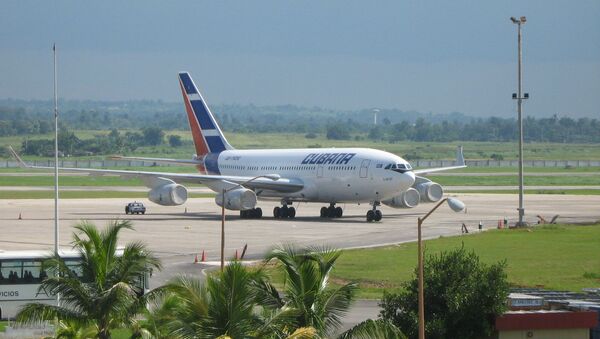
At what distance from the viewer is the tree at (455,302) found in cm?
3124

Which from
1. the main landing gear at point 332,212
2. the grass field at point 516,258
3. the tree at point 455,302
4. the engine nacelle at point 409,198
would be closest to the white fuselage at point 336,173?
the main landing gear at point 332,212

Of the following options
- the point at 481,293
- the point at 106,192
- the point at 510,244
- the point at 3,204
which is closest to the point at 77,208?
the point at 3,204

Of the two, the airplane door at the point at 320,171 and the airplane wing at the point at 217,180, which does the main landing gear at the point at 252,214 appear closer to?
the airplane wing at the point at 217,180

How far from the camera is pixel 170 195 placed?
266ft

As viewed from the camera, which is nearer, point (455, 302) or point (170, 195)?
point (455, 302)

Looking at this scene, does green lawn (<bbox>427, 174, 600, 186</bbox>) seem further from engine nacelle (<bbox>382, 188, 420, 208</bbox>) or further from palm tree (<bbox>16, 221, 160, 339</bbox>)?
palm tree (<bbox>16, 221, 160, 339</bbox>)

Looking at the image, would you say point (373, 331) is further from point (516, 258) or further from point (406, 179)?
point (406, 179)

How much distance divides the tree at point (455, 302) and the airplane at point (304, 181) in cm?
4240

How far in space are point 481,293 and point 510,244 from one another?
104 ft

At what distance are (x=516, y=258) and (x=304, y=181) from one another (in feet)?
89.5

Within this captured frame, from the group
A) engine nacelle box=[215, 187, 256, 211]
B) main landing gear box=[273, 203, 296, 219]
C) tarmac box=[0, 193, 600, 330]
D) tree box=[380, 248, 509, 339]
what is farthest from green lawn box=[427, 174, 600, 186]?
tree box=[380, 248, 509, 339]

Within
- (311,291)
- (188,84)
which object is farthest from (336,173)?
(311,291)

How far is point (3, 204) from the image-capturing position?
99.4 metres

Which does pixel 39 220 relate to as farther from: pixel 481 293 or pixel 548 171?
pixel 548 171
